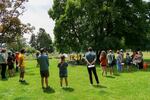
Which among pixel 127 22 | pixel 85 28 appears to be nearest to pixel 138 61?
pixel 127 22

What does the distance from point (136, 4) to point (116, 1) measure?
10.1 ft

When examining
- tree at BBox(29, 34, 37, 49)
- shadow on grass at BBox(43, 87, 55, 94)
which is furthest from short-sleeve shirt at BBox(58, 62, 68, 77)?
tree at BBox(29, 34, 37, 49)

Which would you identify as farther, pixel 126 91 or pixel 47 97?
pixel 126 91

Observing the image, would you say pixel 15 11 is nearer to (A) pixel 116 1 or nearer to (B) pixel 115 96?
(A) pixel 116 1

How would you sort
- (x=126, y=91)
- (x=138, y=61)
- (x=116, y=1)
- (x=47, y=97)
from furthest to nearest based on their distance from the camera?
(x=116, y=1)
(x=138, y=61)
(x=126, y=91)
(x=47, y=97)

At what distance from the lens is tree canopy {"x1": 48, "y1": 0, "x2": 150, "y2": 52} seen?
54500 millimetres

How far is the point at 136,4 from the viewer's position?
2238 inches

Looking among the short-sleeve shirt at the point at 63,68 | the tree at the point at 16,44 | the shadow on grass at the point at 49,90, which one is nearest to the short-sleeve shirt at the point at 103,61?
the short-sleeve shirt at the point at 63,68

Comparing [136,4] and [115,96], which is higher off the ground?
[136,4]

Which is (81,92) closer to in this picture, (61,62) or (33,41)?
(61,62)

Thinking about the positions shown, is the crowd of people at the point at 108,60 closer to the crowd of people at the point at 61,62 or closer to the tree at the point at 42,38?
the crowd of people at the point at 61,62

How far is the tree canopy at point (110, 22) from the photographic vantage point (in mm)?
54500

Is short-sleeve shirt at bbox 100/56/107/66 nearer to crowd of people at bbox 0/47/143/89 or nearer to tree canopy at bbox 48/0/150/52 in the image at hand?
crowd of people at bbox 0/47/143/89

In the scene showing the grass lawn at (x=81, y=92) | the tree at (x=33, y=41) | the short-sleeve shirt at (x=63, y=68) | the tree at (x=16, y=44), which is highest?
the tree at (x=33, y=41)
